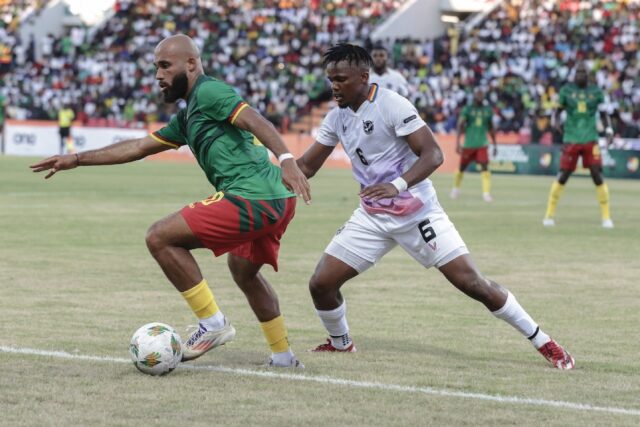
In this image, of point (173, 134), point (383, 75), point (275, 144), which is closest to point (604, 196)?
point (383, 75)

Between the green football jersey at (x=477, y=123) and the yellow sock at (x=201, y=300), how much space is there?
1978 cm

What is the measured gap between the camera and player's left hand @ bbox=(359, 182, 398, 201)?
739 cm

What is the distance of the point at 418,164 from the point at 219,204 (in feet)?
4.01

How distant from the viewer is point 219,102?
7.18 metres

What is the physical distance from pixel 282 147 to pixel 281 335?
1.33m

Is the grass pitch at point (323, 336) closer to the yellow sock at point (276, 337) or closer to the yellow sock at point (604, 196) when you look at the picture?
the yellow sock at point (276, 337)

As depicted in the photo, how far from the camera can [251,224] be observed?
288 inches

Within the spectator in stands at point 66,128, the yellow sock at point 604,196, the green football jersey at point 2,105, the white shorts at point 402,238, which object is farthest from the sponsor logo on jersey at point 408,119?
the green football jersey at point 2,105

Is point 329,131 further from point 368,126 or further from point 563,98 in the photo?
point 563,98

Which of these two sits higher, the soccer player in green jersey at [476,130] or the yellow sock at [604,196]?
the yellow sock at [604,196]

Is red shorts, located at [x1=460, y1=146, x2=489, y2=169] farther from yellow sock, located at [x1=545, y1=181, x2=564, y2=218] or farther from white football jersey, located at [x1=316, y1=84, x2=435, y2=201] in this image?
white football jersey, located at [x1=316, y1=84, x2=435, y2=201]

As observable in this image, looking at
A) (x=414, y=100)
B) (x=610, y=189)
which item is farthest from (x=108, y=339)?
(x=414, y=100)

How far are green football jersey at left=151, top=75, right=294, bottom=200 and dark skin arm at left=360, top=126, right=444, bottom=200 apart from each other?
0.52m

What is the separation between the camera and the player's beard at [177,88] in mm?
7395
